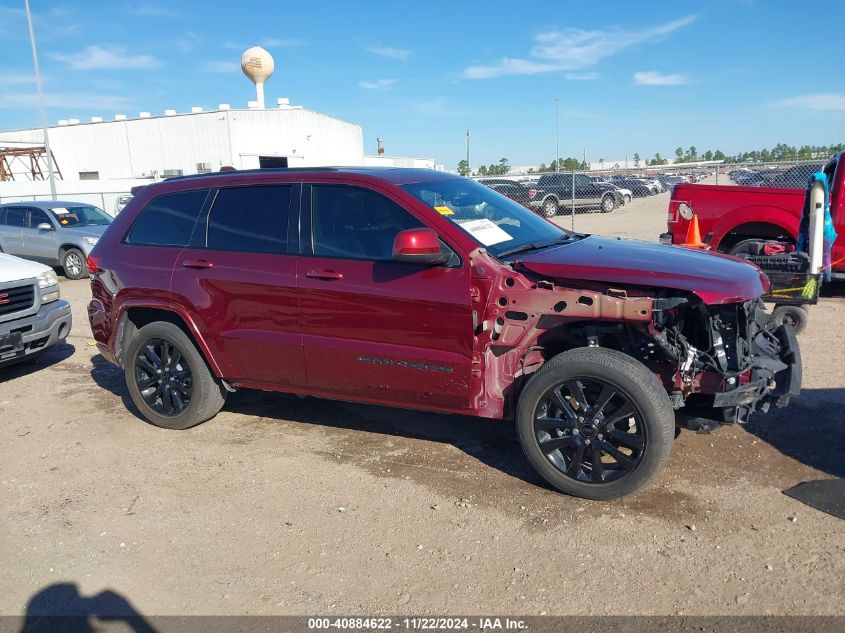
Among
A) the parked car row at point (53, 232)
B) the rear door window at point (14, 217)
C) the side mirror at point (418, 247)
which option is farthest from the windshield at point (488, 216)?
the rear door window at point (14, 217)

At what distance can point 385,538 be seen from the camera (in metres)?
3.63

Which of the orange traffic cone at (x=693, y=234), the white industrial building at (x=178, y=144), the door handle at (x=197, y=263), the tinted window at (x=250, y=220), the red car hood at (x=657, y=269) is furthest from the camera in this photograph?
the white industrial building at (x=178, y=144)

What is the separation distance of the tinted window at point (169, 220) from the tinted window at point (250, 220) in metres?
0.20

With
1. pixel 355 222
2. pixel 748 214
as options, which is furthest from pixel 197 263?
pixel 748 214

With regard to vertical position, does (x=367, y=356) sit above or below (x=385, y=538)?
above

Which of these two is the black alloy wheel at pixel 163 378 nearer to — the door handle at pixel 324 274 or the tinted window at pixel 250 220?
the tinted window at pixel 250 220

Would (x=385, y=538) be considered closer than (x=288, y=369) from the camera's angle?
Yes

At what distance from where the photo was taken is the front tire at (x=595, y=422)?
12.1 feet

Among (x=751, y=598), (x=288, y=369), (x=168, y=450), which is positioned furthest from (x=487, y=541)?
(x=168, y=450)

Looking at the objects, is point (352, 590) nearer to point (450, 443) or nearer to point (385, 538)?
point (385, 538)

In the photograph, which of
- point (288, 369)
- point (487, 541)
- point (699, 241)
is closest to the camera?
point (487, 541)

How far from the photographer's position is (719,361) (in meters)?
3.85

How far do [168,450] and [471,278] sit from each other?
104 inches

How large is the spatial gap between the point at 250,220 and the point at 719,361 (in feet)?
10.5
